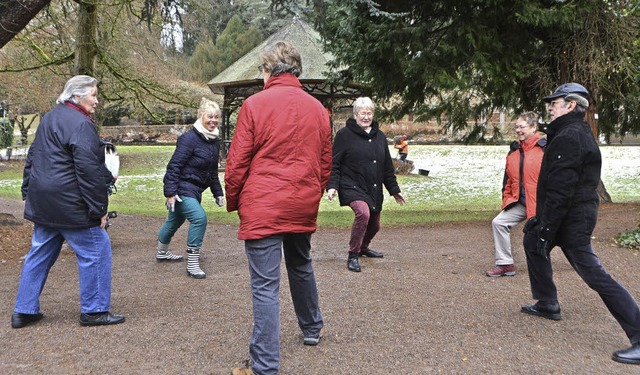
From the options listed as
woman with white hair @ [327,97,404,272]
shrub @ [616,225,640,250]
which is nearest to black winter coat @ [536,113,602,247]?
woman with white hair @ [327,97,404,272]

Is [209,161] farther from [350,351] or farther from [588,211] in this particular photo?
[588,211]

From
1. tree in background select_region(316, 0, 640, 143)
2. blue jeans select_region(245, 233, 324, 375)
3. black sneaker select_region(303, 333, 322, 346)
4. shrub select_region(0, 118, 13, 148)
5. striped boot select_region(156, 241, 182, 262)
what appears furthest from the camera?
shrub select_region(0, 118, 13, 148)

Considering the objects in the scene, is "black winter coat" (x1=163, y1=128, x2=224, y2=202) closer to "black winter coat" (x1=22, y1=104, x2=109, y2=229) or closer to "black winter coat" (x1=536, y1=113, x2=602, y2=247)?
"black winter coat" (x1=22, y1=104, x2=109, y2=229)

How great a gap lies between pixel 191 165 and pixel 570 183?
3.78m

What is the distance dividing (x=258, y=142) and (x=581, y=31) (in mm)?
10543

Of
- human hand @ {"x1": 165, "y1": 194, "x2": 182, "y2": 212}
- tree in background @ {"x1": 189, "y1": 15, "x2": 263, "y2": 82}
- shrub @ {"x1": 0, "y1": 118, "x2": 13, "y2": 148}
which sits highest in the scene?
tree in background @ {"x1": 189, "y1": 15, "x2": 263, "y2": 82}

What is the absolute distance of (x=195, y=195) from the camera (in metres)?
6.74

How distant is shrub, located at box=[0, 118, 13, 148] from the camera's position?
1592 inches

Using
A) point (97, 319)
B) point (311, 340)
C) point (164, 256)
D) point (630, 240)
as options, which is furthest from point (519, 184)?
point (97, 319)

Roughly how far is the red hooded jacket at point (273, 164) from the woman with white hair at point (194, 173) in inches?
106

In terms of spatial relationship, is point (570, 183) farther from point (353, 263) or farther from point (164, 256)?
point (164, 256)

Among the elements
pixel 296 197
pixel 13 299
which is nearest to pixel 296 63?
pixel 296 197

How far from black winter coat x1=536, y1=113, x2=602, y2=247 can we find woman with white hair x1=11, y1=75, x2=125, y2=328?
10.6 feet

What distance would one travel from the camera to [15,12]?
25.6 ft
